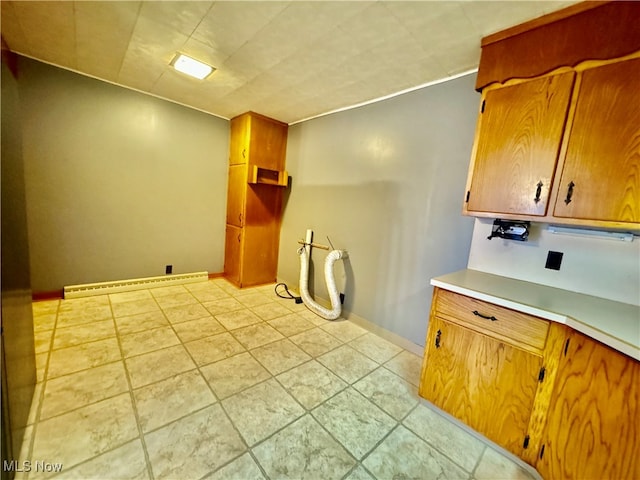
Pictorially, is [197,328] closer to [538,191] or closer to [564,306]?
[564,306]

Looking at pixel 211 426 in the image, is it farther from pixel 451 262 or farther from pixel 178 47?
pixel 178 47

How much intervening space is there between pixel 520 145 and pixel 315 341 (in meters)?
2.22

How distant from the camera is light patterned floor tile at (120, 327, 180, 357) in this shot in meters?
2.09

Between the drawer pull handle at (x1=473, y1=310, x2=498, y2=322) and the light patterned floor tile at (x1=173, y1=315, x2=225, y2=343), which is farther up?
the drawer pull handle at (x1=473, y1=310, x2=498, y2=322)

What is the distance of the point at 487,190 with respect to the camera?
1666 millimetres

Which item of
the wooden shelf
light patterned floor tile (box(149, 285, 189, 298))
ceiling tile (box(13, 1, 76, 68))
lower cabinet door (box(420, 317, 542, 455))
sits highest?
ceiling tile (box(13, 1, 76, 68))

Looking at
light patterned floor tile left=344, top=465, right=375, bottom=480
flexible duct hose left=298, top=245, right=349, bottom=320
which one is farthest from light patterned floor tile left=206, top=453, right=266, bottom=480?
flexible duct hose left=298, top=245, right=349, bottom=320

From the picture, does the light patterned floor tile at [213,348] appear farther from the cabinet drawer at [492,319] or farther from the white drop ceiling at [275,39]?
the white drop ceiling at [275,39]

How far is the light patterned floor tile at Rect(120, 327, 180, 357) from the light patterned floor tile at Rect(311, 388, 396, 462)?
1.46 m

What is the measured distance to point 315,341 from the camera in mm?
2461

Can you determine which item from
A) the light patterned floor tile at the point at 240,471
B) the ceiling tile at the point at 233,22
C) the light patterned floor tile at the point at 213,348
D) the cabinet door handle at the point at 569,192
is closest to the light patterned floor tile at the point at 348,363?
the light patterned floor tile at the point at 213,348

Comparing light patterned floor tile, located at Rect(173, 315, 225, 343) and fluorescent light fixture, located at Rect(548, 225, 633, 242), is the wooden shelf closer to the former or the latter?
light patterned floor tile, located at Rect(173, 315, 225, 343)

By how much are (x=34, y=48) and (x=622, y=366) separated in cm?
450

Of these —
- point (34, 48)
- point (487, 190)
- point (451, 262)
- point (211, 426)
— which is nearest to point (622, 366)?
point (487, 190)
